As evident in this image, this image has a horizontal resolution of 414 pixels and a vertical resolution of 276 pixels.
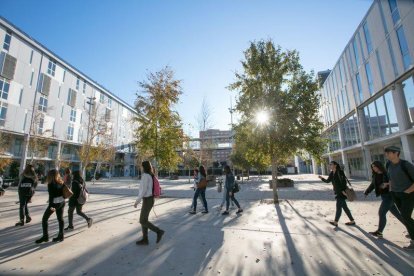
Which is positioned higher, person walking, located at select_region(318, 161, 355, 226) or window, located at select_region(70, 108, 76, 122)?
window, located at select_region(70, 108, 76, 122)

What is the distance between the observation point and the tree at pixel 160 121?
592 inches

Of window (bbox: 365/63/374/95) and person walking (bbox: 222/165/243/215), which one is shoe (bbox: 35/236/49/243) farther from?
window (bbox: 365/63/374/95)

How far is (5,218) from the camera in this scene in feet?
23.5

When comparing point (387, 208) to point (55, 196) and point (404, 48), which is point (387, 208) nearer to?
point (55, 196)

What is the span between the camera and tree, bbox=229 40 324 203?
11.0 metres

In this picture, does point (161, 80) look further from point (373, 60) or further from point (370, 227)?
point (373, 60)

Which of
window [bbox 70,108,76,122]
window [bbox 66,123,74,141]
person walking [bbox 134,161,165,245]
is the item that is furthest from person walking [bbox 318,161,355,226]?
window [bbox 70,108,76,122]

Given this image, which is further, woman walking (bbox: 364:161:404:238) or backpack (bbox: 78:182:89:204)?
backpack (bbox: 78:182:89:204)

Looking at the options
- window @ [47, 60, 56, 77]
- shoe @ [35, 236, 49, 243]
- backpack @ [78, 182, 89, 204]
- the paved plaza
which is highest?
window @ [47, 60, 56, 77]

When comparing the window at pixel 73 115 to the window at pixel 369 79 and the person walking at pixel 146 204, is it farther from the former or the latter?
the window at pixel 369 79

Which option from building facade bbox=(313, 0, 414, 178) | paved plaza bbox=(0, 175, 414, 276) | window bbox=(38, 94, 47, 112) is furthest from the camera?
window bbox=(38, 94, 47, 112)

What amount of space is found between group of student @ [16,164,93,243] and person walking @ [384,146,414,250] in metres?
7.14

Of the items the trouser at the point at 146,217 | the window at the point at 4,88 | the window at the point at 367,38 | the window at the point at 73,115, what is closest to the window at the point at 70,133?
the window at the point at 73,115

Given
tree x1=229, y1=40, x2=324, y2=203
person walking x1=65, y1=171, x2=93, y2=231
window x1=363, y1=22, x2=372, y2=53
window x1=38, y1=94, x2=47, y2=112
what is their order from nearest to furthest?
person walking x1=65, y1=171, x2=93, y2=231 < tree x1=229, y1=40, x2=324, y2=203 < window x1=363, y1=22, x2=372, y2=53 < window x1=38, y1=94, x2=47, y2=112
